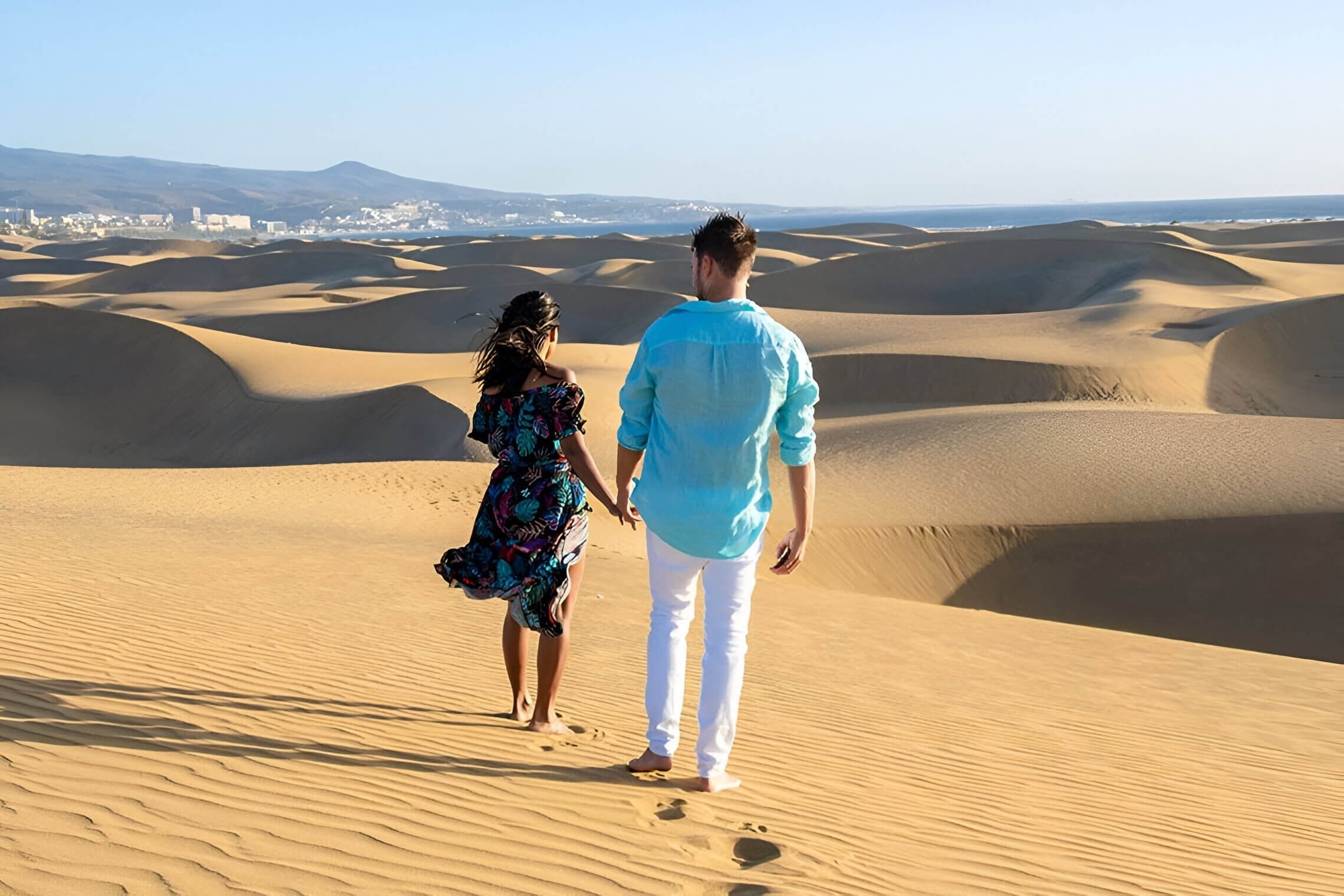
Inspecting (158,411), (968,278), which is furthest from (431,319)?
(968,278)

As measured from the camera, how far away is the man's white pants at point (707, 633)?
372 cm

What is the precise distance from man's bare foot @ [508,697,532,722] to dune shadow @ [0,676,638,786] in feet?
0.32

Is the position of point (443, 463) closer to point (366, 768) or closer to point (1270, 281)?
point (366, 768)

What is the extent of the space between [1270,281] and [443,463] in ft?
103

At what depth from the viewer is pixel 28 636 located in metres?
5.65

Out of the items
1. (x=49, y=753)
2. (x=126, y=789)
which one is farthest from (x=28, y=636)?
(x=126, y=789)

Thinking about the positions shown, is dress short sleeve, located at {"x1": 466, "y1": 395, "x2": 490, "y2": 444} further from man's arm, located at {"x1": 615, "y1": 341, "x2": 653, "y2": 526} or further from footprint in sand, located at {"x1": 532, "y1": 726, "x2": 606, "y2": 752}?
footprint in sand, located at {"x1": 532, "y1": 726, "x2": 606, "y2": 752}

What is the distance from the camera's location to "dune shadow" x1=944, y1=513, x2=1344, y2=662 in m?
11.1

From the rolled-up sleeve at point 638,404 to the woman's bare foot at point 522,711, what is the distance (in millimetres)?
1509

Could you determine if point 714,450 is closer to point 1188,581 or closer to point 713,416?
point 713,416

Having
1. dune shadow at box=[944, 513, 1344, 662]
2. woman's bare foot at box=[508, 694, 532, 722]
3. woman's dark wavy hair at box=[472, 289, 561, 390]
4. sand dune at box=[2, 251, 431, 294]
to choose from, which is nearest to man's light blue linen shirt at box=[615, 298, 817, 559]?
woman's dark wavy hair at box=[472, 289, 561, 390]

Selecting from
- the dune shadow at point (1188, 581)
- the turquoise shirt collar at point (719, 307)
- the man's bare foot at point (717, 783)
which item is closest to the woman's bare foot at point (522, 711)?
the man's bare foot at point (717, 783)

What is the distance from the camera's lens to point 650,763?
4039 mm

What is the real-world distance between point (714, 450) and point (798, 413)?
290mm
